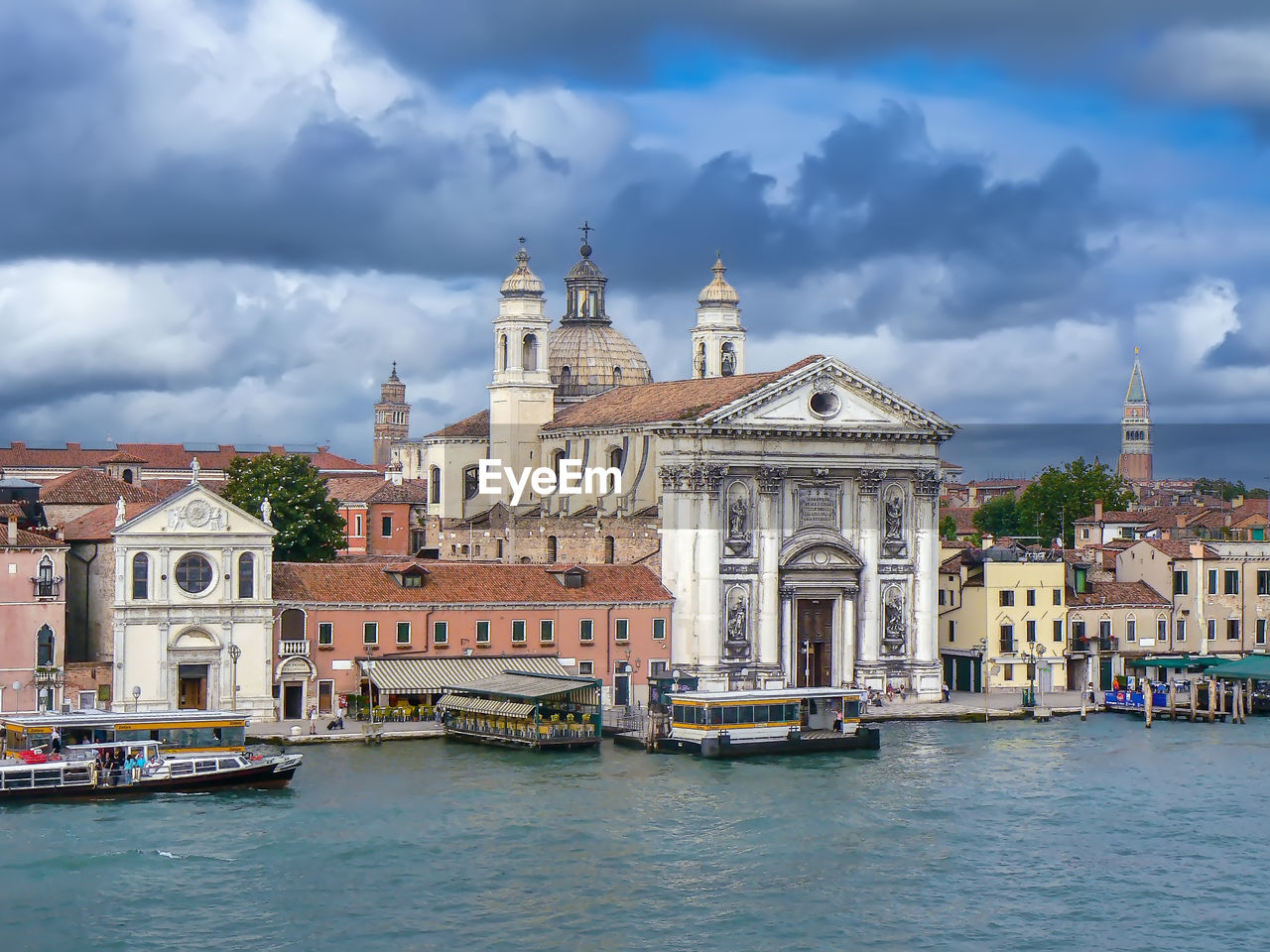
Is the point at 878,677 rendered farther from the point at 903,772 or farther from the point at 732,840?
the point at 732,840

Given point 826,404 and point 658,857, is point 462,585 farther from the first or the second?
point 658,857

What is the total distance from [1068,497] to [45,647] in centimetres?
5772

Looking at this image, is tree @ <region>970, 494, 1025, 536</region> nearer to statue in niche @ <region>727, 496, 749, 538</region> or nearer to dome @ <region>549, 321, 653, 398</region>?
dome @ <region>549, 321, 653, 398</region>

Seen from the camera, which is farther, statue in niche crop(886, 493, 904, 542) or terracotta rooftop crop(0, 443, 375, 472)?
terracotta rooftop crop(0, 443, 375, 472)

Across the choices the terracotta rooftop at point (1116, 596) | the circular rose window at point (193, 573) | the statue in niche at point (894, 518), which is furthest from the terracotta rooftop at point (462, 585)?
the terracotta rooftop at point (1116, 596)

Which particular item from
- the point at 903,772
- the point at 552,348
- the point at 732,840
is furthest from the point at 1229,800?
the point at 552,348

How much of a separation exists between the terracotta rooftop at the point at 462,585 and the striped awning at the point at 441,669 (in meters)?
1.46

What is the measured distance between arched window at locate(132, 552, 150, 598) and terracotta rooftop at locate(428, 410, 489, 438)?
2238cm

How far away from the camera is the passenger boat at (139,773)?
41.8m

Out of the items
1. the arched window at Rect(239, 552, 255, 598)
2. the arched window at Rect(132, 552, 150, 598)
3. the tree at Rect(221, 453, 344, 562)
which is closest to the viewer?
the arched window at Rect(132, 552, 150, 598)

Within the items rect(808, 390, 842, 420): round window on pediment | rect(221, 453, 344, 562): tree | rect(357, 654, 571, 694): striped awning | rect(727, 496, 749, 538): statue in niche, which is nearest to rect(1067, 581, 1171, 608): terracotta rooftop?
rect(808, 390, 842, 420): round window on pediment

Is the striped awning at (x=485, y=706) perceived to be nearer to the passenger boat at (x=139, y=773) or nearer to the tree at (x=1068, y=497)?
the passenger boat at (x=139, y=773)

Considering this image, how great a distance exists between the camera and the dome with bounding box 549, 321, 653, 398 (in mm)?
75562

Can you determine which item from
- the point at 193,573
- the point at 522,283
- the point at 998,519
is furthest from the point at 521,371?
the point at 998,519
